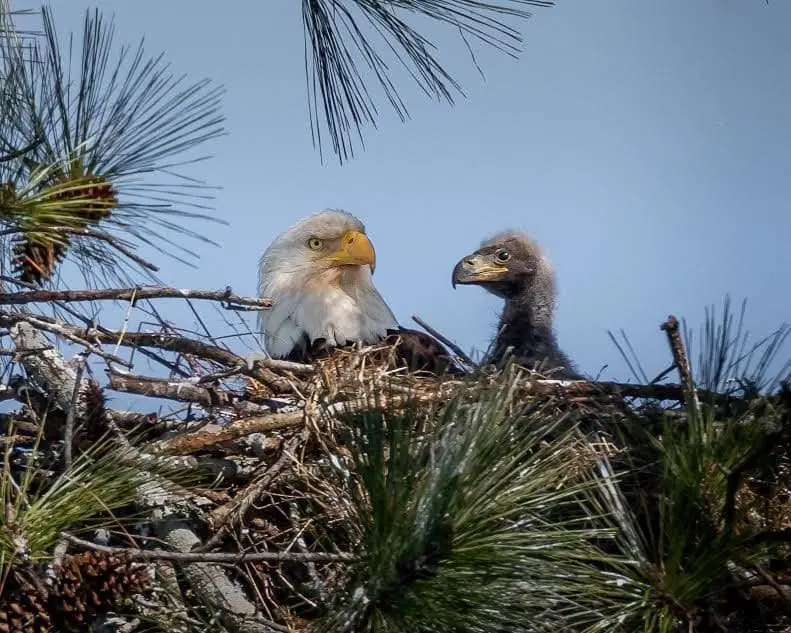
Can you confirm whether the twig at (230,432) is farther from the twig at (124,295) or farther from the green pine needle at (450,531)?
the green pine needle at (450,531)

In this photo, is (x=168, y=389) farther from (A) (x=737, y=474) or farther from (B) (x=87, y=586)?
(A) (x=737, y=474)

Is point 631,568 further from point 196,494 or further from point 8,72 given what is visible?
point 8,72

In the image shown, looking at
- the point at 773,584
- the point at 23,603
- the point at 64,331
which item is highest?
the point at 64,331

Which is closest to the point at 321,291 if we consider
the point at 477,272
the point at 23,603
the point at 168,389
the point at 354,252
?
the point at 354,252

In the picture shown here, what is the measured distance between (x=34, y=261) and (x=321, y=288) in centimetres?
207

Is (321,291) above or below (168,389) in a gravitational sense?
above

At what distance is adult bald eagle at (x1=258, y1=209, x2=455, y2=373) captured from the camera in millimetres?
4449

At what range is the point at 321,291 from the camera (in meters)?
4.58

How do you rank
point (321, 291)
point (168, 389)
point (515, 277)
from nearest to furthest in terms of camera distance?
point (168, 389) → point (321, 291) → point (515, 277)

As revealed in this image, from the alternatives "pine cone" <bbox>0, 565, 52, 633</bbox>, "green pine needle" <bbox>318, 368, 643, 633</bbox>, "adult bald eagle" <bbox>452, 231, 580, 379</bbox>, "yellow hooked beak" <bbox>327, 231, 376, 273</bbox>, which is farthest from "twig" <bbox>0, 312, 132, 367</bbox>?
"adult bald eagle" <bbox>452, 231, 580, 379</bbox>

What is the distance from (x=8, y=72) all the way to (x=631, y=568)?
1.58 m

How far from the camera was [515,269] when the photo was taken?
5223 millimetres

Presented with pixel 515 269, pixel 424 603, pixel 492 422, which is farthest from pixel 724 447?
pixel 515 269

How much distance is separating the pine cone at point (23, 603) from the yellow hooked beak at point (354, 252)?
9.20 feet
